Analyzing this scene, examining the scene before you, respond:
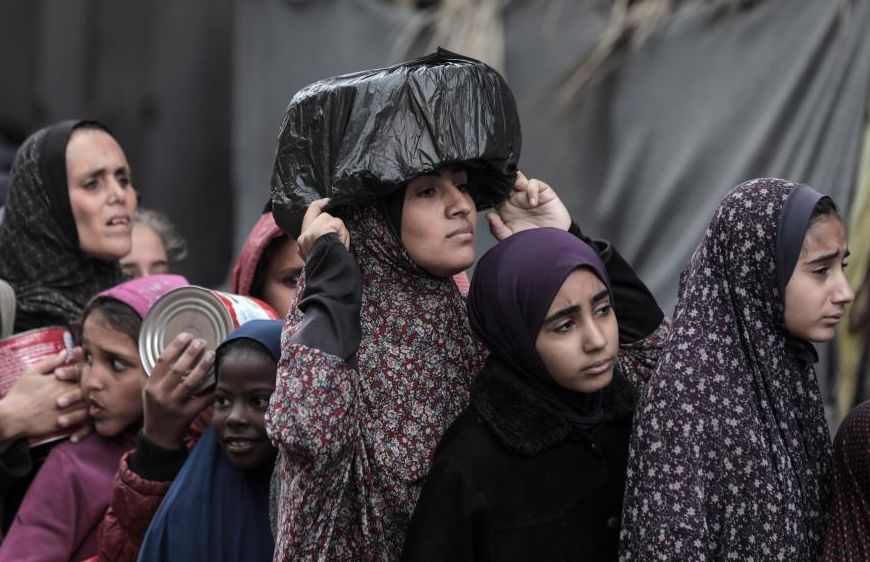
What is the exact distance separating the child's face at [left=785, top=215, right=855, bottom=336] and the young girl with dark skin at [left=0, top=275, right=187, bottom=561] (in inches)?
66.9

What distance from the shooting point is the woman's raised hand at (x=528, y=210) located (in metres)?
3.24

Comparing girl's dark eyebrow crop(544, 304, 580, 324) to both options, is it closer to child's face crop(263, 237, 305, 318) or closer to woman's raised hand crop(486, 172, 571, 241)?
woman's raised hand crop(486, 172, 571, 241)

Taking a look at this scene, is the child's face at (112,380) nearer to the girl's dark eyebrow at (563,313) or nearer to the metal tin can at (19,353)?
the metal tin can at (19,353)

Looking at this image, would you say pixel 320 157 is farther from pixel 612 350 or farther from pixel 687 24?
pixel 687 24

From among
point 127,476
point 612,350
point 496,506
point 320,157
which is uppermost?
point 320,157

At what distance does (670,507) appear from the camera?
107 inches

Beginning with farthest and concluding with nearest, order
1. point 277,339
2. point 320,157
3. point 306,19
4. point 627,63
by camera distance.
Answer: point 306,19
point 627,63
point 277,339
point 320,157

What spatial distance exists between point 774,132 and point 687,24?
54 centimetres

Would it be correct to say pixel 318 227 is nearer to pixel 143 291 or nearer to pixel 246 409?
pixel 246 409

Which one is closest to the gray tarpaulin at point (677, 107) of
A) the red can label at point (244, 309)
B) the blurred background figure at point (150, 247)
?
the blurred background figure at point (150, 247)

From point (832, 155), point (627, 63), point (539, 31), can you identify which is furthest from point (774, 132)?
point (539, 31)

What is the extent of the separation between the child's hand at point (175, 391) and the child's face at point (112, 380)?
0.24 m

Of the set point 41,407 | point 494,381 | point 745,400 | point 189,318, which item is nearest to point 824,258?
point 745,400

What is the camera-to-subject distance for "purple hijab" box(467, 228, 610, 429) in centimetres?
281
